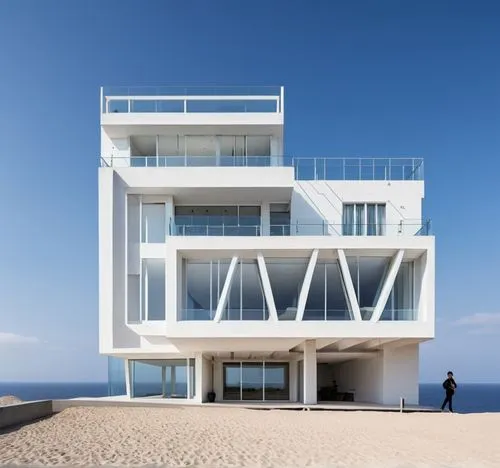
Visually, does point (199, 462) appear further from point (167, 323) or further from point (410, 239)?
point (410, 239)

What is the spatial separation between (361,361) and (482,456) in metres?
16.1

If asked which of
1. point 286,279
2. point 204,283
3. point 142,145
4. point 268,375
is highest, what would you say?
point 142,145

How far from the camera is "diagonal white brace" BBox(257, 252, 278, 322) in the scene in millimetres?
20953

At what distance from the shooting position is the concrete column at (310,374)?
22516 millimetres

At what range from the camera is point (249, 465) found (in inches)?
402

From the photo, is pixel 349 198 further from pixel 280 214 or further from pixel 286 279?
pixel 286 279

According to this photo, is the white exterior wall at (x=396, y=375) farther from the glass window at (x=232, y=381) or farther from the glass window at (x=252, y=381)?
the glass window at (x=232, y=381)

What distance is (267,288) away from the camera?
2114 centimetres

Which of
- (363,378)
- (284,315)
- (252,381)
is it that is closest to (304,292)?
(284,315)

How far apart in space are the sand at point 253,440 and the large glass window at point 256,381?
7010 mm

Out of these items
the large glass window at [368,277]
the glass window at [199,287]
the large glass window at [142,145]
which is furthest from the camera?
the large glass window at [142,145]

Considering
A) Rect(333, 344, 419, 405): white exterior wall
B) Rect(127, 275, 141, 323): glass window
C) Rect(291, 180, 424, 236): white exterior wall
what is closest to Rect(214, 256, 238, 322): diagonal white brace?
Rect(291, 180, 424, 236): white exterior wall

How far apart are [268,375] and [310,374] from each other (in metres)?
4.13

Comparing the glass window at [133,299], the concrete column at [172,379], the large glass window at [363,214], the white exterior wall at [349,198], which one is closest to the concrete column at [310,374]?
the white exterior wall at [349,198]
